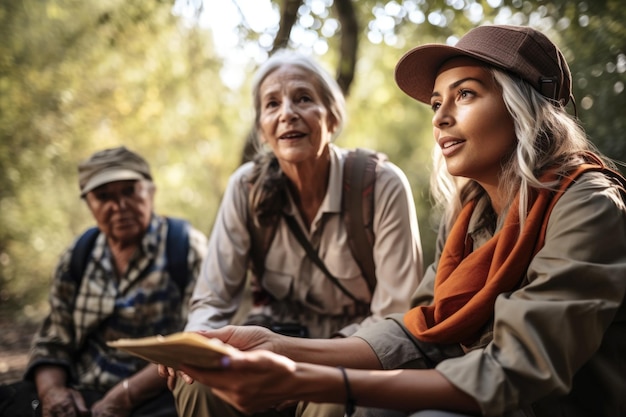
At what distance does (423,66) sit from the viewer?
2426mm

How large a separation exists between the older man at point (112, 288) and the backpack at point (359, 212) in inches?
26.8

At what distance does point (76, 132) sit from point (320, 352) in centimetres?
819

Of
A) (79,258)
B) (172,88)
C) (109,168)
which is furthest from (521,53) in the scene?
(172,88)

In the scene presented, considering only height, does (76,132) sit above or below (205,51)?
below

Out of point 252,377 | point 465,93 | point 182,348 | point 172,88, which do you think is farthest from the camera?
point 172,88

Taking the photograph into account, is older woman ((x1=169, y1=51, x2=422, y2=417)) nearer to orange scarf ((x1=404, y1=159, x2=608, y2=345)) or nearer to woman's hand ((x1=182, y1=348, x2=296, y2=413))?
orange scarf ((x1=404, y1=159, x2=608, y2=345))

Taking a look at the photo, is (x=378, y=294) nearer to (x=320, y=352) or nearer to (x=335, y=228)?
(x=335, y=228)

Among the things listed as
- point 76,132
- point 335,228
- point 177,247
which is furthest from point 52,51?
point 335,228

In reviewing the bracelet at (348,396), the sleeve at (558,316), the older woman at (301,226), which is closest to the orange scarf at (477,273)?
the sleeve at (558,316)

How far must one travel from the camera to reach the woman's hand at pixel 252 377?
171cm

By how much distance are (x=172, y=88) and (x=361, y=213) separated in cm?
767

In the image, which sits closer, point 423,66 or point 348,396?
point 348,396

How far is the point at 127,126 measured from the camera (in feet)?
34.4

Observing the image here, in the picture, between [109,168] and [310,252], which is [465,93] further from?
[109,168]
